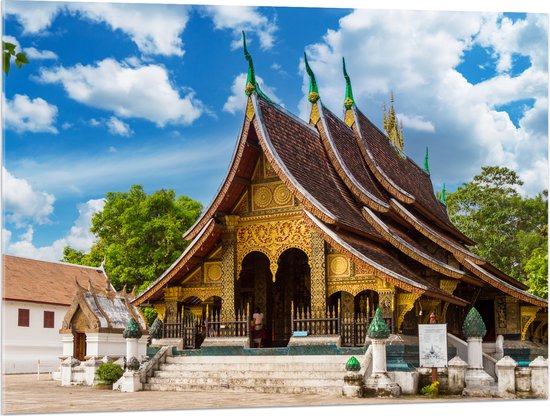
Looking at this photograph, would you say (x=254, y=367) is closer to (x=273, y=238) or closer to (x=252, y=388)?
(x=252, y=388)

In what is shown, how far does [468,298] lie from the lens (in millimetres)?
18375

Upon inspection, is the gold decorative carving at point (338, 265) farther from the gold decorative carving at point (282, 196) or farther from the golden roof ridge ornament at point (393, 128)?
the golden roof ridge ornament at point (393, 128)

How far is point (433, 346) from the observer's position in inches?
496

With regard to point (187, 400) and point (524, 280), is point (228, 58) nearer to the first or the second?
point (187, 400)

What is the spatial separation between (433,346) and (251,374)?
10.4 feet

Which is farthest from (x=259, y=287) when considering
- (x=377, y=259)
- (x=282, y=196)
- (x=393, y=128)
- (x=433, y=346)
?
(x=393, y=128)

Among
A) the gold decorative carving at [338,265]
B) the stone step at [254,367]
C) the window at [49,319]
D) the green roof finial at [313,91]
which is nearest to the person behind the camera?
the stone step at [254,367]

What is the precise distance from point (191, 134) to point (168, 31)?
10.3 ft

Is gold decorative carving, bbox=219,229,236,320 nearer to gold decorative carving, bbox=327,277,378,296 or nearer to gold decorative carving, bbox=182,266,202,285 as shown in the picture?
gold decorative carving, bbox=182,266,202,285

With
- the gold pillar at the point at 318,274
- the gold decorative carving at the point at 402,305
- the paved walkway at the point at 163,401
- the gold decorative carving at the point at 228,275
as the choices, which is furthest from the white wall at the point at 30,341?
the gold decorative carving at the point at 402,305

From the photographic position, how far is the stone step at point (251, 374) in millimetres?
13000

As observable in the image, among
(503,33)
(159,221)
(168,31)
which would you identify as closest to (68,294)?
(159,221)

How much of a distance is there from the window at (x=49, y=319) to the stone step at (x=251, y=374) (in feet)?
47.6

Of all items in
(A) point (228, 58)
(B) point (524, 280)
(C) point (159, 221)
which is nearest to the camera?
(A) point (228, 58)
